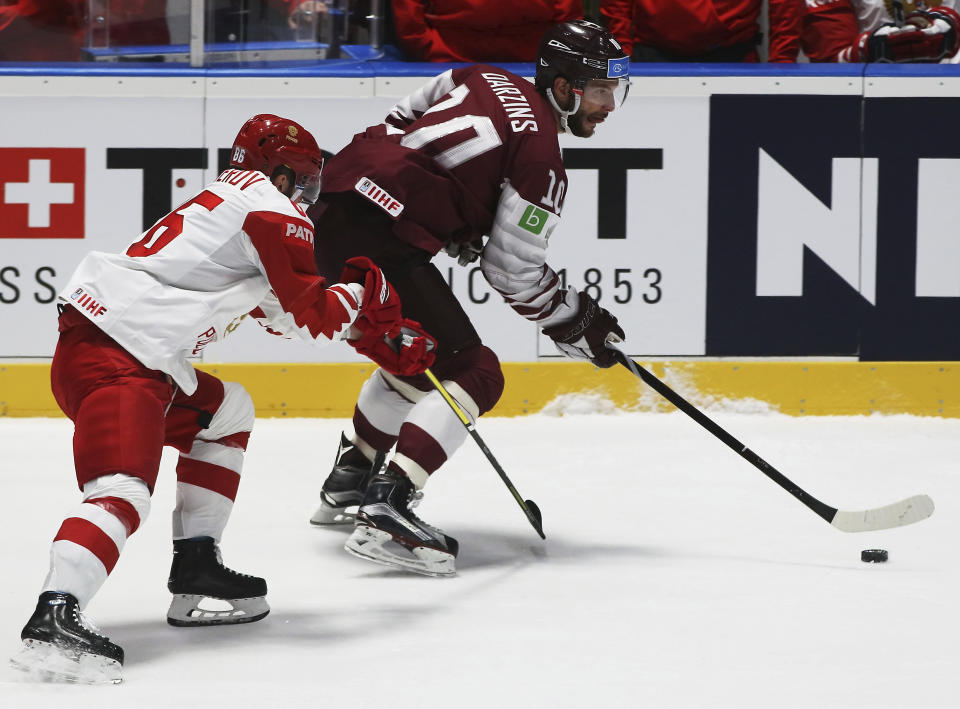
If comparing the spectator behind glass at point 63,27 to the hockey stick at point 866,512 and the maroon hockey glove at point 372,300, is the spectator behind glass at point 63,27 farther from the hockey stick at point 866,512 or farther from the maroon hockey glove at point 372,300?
the hockey stick at point 866,512

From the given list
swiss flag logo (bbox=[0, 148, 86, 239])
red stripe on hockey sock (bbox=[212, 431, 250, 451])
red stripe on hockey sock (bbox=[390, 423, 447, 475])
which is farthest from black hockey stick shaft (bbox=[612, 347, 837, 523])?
swiss flag logo (bbox=[0, 148, 86, 239])

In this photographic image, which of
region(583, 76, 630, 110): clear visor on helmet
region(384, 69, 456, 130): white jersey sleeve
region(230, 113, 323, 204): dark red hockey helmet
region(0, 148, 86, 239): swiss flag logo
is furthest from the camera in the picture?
region(0, 148, 86, 239): swiss flag logo

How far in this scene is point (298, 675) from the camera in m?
2.12

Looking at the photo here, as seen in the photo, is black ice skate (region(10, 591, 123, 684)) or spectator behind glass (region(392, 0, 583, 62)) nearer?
black ice skate (region(10, 591, 123, 684))

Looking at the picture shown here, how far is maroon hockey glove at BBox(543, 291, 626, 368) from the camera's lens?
305 cm

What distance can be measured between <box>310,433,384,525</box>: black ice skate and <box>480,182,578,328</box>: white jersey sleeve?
560mm

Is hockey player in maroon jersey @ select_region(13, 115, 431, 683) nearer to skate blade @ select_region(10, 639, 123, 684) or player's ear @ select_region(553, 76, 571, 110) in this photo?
skate blade @ select_region(10, 639, 123, 684)

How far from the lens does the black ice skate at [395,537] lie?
108 inches

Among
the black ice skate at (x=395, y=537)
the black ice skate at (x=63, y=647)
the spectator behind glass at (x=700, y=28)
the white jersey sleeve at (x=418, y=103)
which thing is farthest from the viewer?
the spectator behind glass at (x=700, y=28)

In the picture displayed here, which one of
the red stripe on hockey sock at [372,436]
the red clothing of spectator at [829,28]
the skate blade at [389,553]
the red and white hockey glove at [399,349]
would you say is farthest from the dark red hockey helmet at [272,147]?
the red clothing of spectator at [829,28]

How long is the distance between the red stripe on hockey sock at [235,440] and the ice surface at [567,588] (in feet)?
1.07

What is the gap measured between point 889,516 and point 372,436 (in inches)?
47.6

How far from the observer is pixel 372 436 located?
3225 millimetres

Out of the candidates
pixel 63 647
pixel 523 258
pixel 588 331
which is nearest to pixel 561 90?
pixel 523 258
